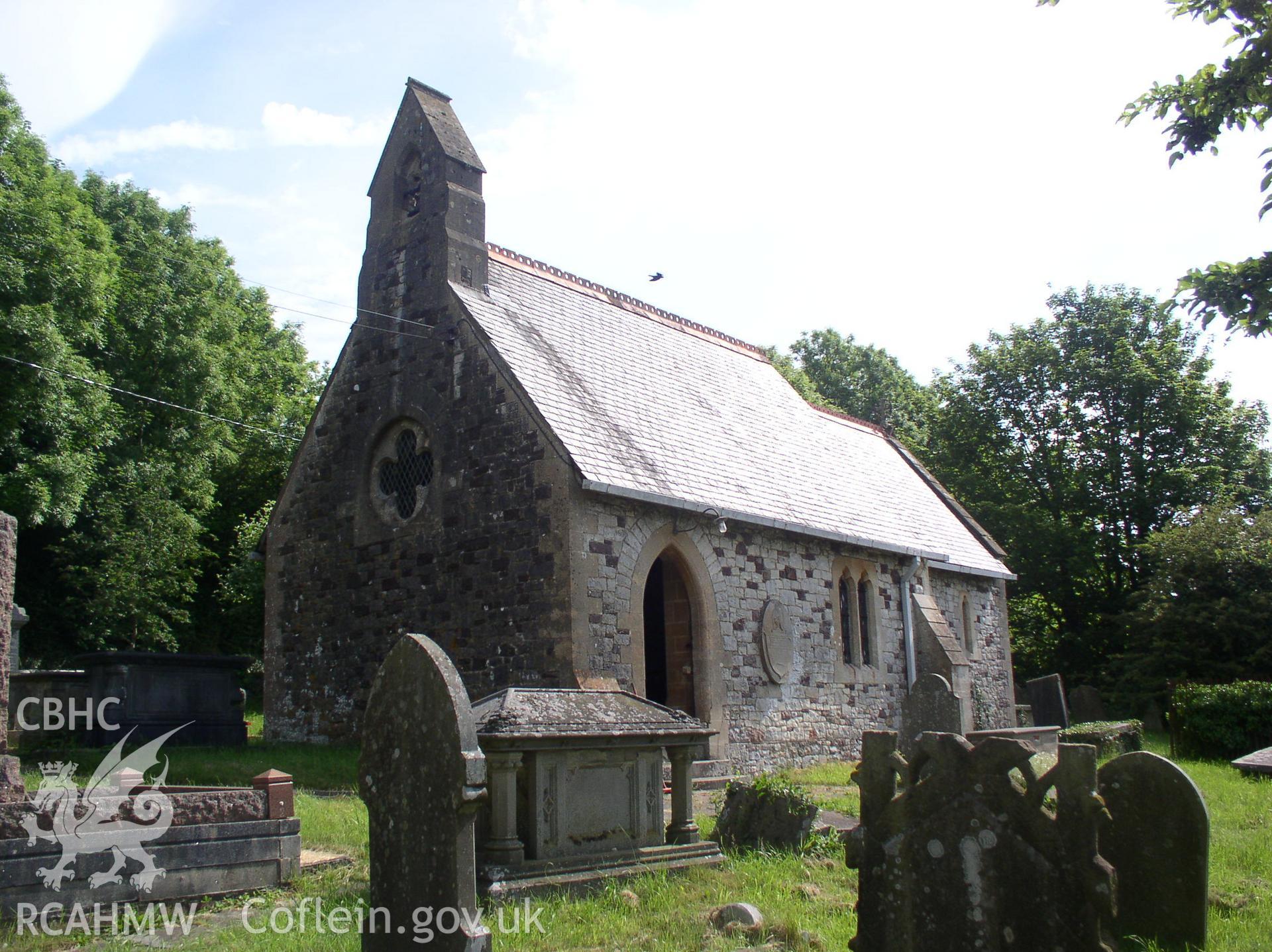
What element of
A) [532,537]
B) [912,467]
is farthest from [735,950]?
[912,467]

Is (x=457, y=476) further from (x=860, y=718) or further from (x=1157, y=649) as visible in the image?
(x=1157, y=649)

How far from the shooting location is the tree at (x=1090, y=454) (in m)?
34.4

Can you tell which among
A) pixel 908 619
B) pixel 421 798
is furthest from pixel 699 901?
pixel 908 619

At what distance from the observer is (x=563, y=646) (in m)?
13.8

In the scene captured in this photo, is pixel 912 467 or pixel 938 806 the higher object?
pixel 912 467

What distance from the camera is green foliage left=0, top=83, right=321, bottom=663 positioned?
965 inches

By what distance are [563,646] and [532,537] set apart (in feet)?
5.00

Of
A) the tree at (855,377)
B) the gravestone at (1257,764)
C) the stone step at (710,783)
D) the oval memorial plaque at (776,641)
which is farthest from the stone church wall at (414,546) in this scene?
the tree at (855,377)

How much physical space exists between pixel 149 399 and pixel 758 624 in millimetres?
17154

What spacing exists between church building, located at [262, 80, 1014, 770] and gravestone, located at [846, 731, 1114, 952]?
837 centimetres

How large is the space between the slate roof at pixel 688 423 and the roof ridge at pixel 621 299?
35mm

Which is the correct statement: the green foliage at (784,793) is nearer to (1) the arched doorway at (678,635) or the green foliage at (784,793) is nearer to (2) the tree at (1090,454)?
(1) the arched doorway at (678,635)

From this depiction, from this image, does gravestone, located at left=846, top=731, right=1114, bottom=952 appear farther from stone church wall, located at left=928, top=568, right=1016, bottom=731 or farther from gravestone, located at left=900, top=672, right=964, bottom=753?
stone church wall, located at left=928, top=568, right=1016, bottom=731

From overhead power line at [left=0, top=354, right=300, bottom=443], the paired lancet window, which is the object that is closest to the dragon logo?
the paired lancet window
